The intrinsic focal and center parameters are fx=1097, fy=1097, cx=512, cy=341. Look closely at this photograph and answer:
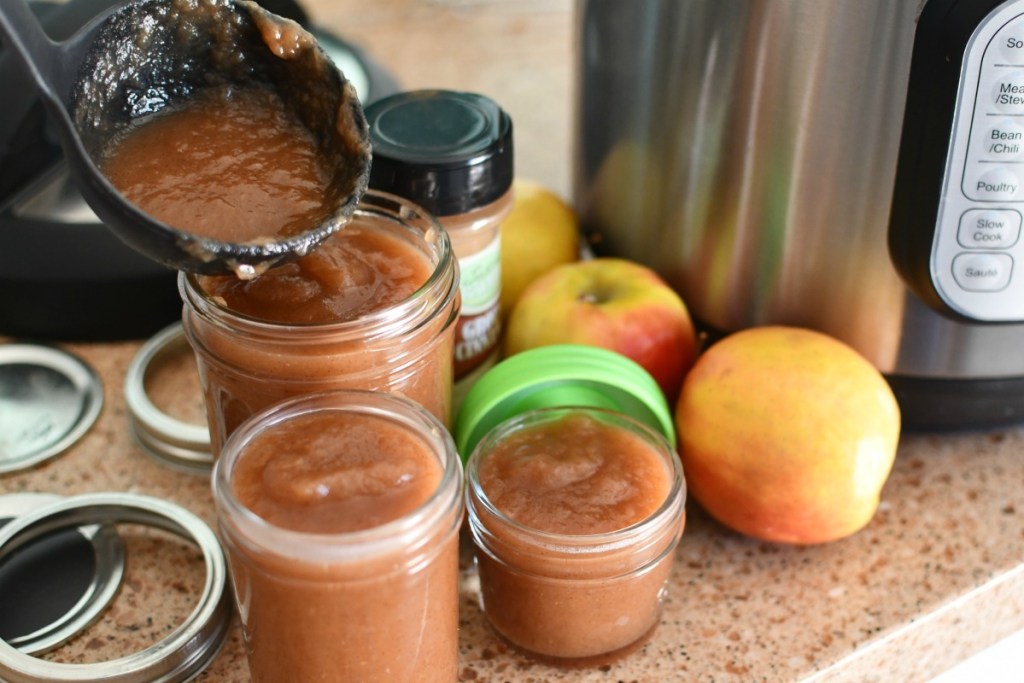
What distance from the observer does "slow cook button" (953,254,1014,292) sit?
2.14ft

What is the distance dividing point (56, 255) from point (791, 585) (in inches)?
22.1

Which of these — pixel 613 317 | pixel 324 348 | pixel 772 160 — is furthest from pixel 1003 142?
pixel 324 348

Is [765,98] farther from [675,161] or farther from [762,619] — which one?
[762,619]

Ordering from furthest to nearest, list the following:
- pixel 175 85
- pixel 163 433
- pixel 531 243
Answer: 1. pixel 531 243
2. pixel 163 433
3. pixel 175 85

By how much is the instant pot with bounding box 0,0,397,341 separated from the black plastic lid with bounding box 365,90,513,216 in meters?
0.23

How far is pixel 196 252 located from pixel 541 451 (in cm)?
22

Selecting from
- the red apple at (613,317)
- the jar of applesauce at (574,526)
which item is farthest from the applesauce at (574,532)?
the red apple at (613,317)

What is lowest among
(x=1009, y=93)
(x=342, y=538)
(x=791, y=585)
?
(x=791, y=585)

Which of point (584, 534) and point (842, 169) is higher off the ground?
point (842, 169)

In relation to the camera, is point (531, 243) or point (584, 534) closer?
point (584, 534)

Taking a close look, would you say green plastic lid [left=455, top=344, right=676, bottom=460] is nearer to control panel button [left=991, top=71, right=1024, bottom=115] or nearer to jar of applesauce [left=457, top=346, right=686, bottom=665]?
jar of applesauce [left=457, top=346, right=686, bottom=665]

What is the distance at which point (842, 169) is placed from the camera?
0.65 meters

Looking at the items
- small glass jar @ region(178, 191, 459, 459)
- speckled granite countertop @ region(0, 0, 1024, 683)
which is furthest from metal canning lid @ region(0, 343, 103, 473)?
small glass jar @ region(178, 191, 459, 459)

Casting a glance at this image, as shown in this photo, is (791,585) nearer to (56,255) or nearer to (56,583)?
(56,583)
